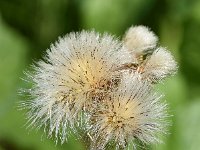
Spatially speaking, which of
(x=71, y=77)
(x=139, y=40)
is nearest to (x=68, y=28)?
(x=139, y=40)

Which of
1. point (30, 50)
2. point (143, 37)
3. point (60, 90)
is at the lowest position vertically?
point (60, 90)

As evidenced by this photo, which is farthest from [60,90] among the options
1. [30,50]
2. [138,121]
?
[30,50]

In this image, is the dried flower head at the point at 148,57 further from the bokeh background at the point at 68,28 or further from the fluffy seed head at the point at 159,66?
the bokeh background at the point at 68,28

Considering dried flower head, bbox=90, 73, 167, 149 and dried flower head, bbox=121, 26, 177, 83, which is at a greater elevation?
dried flower head, bbox=121, 26, 177, 83

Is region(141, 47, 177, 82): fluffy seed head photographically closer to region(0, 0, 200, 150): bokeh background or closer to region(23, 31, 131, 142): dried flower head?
region(23, 31, 131, 142): dried flower head

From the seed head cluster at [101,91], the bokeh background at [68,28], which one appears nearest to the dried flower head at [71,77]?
the seed head cluster at [101,91]

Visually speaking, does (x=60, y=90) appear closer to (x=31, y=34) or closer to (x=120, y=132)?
(x=120, y=132)

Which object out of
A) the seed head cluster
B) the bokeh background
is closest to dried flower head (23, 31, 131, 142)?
the seed head cluster
